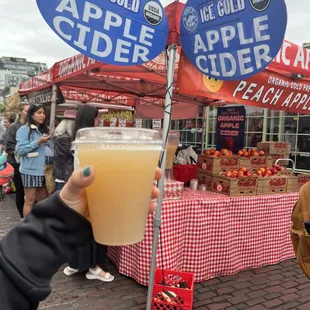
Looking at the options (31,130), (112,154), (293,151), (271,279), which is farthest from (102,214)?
(293,151)

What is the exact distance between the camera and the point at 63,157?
3.47m

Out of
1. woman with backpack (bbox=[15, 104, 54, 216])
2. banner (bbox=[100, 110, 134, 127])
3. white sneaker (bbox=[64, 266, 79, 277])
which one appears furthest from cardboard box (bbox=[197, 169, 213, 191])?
banner (bbox=[100, 110, 134, 127])

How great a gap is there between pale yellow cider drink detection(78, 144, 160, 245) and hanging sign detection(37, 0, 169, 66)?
5.67 ft

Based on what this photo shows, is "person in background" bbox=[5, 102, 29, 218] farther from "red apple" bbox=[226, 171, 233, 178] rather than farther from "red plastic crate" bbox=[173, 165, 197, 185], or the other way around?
"red apple" bbox=[226, 171, 233, 178]

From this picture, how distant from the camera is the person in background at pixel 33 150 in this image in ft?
14.0

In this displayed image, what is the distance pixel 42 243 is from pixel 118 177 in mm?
291

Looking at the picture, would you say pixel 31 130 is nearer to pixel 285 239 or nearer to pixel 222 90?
pixel 222 90

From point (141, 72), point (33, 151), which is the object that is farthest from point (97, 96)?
point (33, 151)

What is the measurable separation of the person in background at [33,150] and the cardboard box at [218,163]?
223cm

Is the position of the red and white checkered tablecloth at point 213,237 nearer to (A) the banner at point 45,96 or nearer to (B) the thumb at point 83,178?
(B) the thumb at point 83,178

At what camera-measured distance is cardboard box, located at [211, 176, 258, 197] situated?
375cm

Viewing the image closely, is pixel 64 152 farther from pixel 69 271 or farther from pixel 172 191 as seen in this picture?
pixel 69 271

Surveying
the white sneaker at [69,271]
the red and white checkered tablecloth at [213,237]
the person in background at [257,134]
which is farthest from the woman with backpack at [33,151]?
the person in background at [257,134]

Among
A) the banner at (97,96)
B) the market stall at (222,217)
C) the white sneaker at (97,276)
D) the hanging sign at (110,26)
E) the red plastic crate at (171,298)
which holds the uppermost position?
the banner at (97,96)
